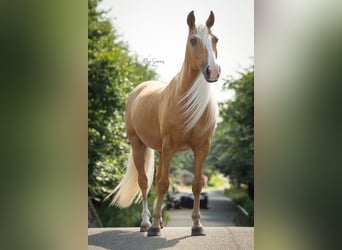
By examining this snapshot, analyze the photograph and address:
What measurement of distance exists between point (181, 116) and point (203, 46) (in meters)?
0.51

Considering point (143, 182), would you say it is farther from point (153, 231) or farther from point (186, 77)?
point (186, 77)

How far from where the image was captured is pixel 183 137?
128 inches

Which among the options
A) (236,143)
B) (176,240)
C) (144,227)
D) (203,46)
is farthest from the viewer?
(236,143)

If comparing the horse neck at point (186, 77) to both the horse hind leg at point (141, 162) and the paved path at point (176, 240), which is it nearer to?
the horse hind leg at point (141, 162)

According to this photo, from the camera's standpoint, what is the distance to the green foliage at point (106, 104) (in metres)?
4.45

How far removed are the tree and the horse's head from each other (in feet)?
11.4

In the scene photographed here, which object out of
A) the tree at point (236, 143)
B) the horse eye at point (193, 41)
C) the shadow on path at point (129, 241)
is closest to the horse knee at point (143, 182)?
the shadow on path at point (129, 241)

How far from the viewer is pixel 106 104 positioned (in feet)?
15.4

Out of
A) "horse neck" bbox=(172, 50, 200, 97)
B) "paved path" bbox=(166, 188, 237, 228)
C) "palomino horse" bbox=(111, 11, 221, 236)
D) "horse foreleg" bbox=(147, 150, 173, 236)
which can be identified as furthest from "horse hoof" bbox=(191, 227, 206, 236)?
"paved path" bbox=(166, 188, 237, 228)

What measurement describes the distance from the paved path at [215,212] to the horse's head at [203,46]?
1.86 metres

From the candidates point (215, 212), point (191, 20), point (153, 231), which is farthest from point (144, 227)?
point (215, 212)
